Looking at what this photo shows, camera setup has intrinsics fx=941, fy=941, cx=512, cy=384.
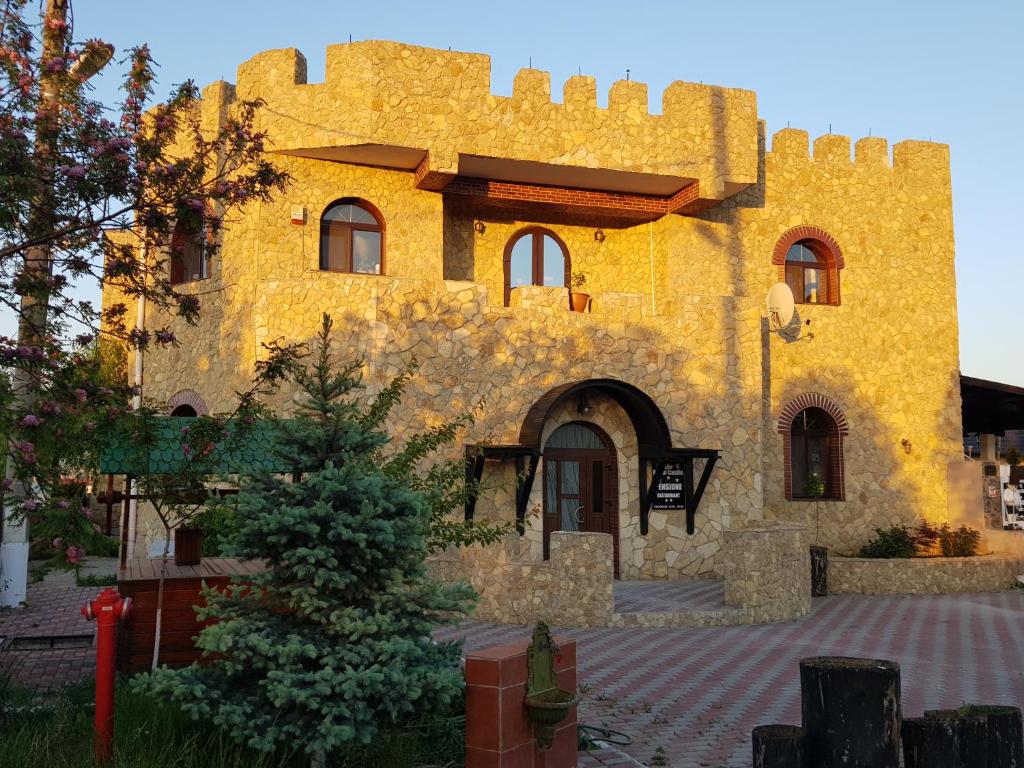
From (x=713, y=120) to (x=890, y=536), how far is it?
331 inches

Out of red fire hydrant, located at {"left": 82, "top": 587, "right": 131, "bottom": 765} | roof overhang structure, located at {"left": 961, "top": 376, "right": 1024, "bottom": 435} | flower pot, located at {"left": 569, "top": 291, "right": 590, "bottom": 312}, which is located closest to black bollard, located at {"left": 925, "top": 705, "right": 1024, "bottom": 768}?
red fire hydrant, located at {"left": 82, "top": 587, "right": 131, "bottom": 765}

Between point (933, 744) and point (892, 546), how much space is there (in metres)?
13.4

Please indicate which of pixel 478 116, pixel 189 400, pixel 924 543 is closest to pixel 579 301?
pixel 478 116

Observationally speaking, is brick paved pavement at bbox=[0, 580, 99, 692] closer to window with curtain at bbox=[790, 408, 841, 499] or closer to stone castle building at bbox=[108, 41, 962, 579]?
stone castle building at bbox=[108, 41, 962, 579]

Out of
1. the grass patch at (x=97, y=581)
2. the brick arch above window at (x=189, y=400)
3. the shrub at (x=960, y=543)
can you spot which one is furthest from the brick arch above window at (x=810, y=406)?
the grass patch at (x=97, y=581)

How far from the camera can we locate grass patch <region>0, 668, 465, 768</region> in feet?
16.2

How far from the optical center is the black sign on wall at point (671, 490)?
1585 cm

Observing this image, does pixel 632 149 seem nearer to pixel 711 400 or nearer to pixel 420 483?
pixel 711 400

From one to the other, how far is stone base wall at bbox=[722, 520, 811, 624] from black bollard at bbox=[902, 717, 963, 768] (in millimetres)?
7494

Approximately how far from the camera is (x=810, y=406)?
1825 centimetres

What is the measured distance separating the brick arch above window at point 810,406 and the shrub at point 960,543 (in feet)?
8.75

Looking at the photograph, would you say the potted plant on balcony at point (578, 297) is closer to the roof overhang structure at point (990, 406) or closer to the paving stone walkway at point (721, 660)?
the paving stone walkway at point (721, 660)

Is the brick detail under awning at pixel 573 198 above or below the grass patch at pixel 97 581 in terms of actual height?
above

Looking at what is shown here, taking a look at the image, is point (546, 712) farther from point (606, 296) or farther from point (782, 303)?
point (782, 303)
